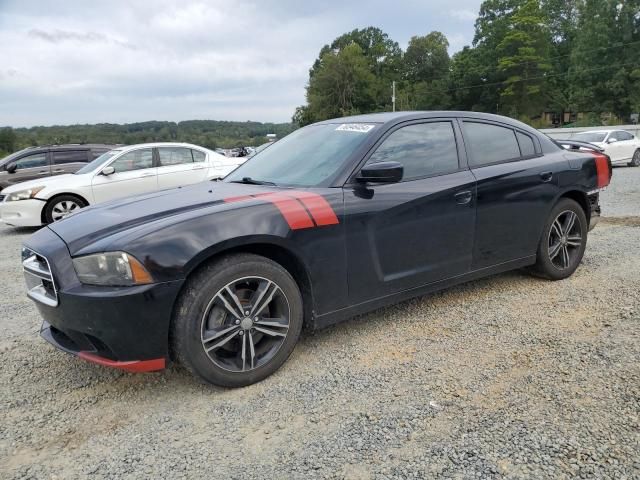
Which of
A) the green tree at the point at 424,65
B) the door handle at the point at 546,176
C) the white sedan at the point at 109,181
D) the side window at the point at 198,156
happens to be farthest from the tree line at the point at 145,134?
the green tree at the point at 424,65

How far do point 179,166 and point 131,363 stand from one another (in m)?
7.30

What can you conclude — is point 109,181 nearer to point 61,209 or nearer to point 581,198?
point 61,209

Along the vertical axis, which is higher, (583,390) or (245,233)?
(245,233)

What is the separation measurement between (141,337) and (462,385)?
1.71m

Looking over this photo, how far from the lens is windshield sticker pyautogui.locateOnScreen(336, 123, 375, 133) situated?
3465 mm

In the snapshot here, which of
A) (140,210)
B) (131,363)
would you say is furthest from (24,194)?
(131,363)

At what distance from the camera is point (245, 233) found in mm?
2705

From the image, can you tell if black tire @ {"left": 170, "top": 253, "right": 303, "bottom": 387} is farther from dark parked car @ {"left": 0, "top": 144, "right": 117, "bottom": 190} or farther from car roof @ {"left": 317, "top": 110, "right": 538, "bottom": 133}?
dark parked car @ {"left": 0, "top": 144, "right": 117, "bottom": 190}

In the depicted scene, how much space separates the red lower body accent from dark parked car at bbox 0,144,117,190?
1072 centimetres

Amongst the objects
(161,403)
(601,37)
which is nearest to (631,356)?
(161,403)

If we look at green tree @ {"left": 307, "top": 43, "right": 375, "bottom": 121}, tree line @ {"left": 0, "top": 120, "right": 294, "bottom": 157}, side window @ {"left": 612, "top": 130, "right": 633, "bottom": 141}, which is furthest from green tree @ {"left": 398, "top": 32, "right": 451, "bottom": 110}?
side window @ {"left": 612, "top": 130, "right": 633, "bottom": 141}

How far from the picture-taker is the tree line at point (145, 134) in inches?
1162

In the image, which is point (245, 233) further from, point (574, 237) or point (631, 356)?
point (574, 237)

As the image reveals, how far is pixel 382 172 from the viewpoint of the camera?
3000mm
